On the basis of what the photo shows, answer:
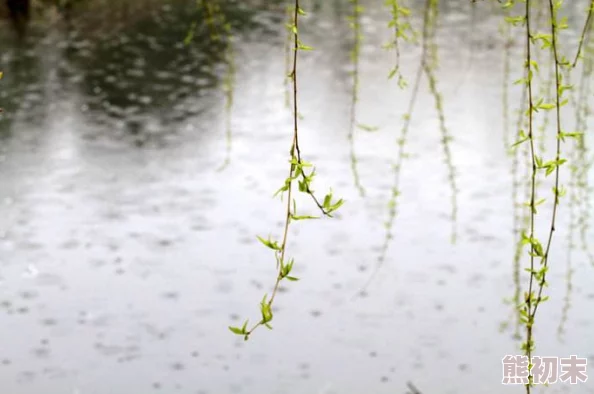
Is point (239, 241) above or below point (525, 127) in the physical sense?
below

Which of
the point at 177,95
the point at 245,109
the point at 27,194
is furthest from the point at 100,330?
the point at 177,95

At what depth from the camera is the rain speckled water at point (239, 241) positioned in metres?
3.02

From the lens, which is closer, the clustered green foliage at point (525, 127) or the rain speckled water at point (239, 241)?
the clustered green foliage at point (525, 127)

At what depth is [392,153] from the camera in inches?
187

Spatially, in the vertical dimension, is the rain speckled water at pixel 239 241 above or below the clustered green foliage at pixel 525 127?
below

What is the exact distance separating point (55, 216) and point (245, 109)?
5.49 feet

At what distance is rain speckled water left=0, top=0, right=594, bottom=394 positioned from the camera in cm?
302

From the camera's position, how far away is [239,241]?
3.83m

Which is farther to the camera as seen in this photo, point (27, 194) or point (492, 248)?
point (27, 194)

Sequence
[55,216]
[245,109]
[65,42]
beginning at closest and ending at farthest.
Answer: [55,216]
[245,109]
[65,42]

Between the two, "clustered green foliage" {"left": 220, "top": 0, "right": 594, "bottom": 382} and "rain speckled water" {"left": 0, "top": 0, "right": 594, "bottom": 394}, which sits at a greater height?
"clustered green foliage" {"left": 220, "top": 0, "right": 594, "bottom": 382}

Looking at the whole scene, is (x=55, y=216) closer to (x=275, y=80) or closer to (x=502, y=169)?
(x=502, y=169)

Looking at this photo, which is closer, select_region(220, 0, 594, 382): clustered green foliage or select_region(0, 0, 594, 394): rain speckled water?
select_region(220, 0, 594, 382): clustered green foliage

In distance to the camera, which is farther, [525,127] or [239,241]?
[239,241]
